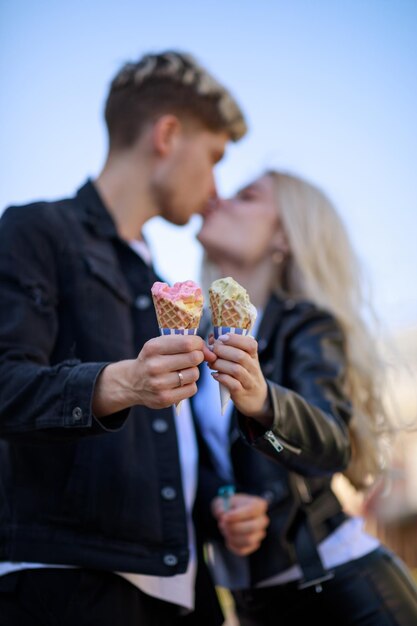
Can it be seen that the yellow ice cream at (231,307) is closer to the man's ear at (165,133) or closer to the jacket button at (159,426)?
the jacket button at (159,426)

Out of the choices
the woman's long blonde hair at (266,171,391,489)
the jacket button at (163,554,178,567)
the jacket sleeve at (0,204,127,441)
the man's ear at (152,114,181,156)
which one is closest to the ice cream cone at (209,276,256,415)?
the jacket sleeve at (0,204,127,441)

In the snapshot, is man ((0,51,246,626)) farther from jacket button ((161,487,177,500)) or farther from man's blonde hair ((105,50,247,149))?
man's blonde hair ((105,50,247,149))

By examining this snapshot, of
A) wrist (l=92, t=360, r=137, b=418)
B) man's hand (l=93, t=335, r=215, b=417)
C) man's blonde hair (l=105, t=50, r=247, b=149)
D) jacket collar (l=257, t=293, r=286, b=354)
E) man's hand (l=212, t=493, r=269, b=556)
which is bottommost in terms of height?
man's hand (l=212, t=493, r=269, b=556)

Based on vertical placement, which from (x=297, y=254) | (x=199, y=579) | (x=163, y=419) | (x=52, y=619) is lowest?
(x=199, y=579)

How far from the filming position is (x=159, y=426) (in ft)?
9.15

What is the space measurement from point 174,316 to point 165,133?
2.05m

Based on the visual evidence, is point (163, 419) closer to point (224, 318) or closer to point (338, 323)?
point (224, 318)

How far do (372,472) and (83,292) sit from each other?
78.6 inches

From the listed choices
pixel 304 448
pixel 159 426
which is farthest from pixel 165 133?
pixel 304 448

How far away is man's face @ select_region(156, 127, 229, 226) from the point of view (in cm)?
369

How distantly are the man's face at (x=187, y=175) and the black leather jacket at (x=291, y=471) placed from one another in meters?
0.80

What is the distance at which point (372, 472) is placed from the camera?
146 inches

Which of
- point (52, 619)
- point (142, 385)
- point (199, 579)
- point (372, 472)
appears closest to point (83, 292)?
point (142, 385)

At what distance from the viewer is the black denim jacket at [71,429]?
7.12 ft
